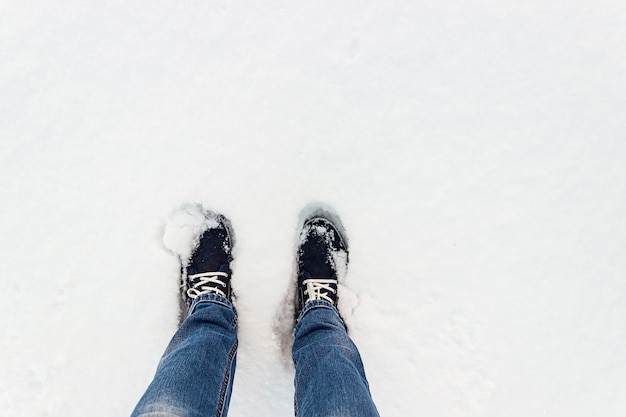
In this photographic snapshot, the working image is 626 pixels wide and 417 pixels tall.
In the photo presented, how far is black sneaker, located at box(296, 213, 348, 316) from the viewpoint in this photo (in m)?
1.60

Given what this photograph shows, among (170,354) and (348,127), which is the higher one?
(348,127)

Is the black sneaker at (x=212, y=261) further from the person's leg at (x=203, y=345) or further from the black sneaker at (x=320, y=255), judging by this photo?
the black sneaker at (x=320, y=255)

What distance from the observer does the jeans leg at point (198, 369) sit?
1085 mm

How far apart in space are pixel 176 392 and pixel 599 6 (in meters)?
2.00

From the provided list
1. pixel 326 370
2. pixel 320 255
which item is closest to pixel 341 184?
pixel 320 255

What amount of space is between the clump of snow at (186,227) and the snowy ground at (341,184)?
0.04 metres

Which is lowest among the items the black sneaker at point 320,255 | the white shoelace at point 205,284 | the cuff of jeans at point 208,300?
the cuff of jeans at point 208,300

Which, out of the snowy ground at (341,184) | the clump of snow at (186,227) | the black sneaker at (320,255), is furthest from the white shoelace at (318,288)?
the clump of snow at (186,227)

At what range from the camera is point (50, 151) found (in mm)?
1562

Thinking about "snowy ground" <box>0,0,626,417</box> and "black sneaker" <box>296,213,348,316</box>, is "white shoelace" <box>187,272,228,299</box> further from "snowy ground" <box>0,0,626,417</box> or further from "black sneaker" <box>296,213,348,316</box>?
"black sneaker" <box>296,213,348,316</box>

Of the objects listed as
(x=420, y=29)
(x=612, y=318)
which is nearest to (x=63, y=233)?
(x=420, y=29)

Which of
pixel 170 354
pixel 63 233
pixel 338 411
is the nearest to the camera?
pixel 338 411

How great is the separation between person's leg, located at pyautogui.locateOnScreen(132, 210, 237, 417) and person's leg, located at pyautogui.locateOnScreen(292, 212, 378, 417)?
0.79 feet

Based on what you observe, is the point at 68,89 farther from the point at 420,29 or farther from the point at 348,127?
the point at 420,29
